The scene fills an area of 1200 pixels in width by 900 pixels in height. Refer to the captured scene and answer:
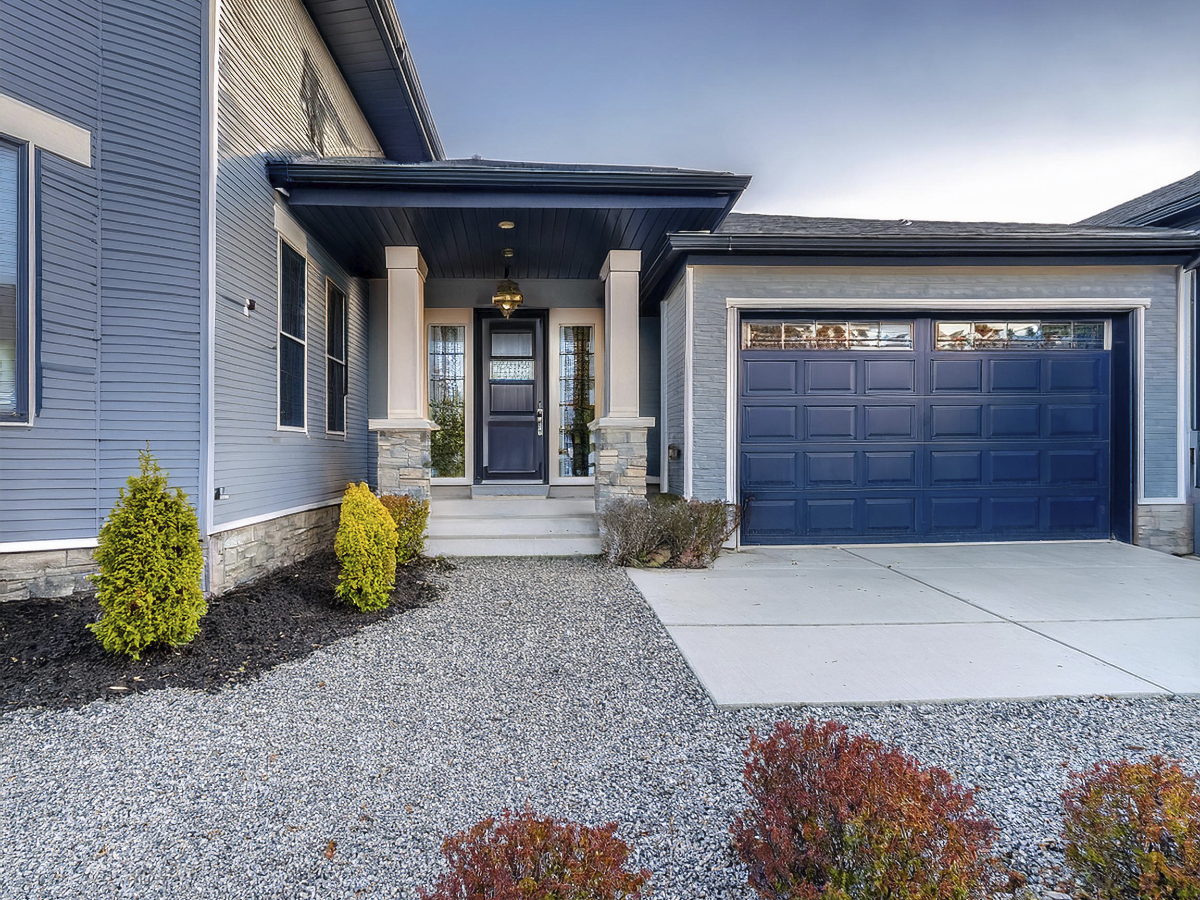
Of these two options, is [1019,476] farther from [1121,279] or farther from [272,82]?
[272,82]

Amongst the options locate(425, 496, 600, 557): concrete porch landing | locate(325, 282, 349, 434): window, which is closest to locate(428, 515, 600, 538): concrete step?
locate(425, 496, 600, 557): concrete porch landing

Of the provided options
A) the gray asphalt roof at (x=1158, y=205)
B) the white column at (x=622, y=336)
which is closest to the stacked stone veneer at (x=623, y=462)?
the white column at (x=622, y=336)

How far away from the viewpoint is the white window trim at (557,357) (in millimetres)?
7234

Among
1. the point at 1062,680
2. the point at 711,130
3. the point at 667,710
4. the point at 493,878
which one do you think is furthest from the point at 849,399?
the point at 711,130

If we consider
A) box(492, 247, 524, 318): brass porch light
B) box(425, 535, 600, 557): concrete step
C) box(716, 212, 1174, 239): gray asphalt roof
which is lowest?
box(425, 535, 600, 557): concrete step

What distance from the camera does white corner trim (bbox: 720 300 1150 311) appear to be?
5.81m

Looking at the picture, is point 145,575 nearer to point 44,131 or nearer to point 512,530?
point 44,131

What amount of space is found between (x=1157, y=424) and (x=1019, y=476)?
143 centimetres

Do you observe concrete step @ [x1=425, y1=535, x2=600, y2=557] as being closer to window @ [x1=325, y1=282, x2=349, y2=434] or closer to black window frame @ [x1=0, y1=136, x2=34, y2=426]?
window @ [x1=325, y1=282, x2=349, y2=434]

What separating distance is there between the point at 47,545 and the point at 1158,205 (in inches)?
420

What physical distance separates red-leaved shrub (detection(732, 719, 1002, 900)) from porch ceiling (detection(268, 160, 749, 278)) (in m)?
4.39

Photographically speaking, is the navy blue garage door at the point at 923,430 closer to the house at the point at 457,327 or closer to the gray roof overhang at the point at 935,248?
the house at the point at 457,327

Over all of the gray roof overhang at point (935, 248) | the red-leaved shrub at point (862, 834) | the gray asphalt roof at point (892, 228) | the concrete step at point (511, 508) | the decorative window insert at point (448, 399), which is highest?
the gray asphalt roof at point (892, 228)

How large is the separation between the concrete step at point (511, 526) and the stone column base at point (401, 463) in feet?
1.47
